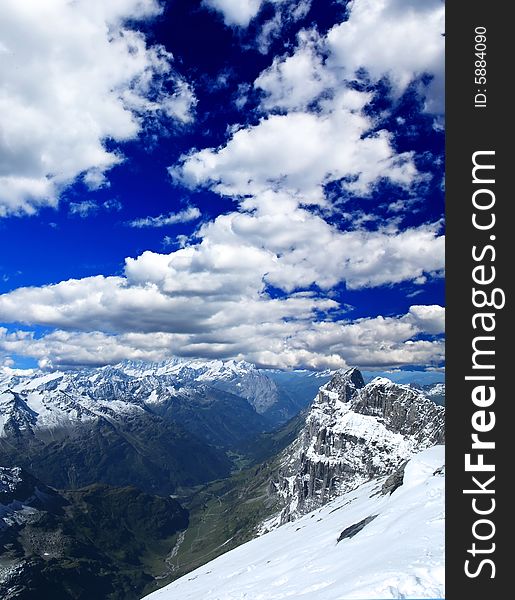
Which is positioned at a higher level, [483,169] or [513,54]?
[513,54]

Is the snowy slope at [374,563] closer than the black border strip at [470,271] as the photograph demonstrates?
No

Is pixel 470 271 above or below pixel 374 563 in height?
above

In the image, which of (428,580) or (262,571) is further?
(262,571)

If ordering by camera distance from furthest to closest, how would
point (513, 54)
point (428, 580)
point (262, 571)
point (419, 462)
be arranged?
point (419, 462), point (262, 571), point (428, 580), point (513, 54)

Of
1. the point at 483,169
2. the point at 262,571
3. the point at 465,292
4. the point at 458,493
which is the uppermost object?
the point at 483,169

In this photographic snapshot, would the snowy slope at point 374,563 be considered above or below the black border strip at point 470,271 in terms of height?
below

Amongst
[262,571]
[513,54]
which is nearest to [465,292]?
[513,54]

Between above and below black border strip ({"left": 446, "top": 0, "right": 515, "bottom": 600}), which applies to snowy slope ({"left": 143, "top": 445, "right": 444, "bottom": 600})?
below

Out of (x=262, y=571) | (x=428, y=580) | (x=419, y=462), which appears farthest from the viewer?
(x=419, y=462)

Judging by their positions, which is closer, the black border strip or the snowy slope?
the black border strip

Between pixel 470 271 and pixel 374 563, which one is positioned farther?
pixel 374 563

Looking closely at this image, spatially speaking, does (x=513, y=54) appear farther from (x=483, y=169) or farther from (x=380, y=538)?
(x=380, y=538)
